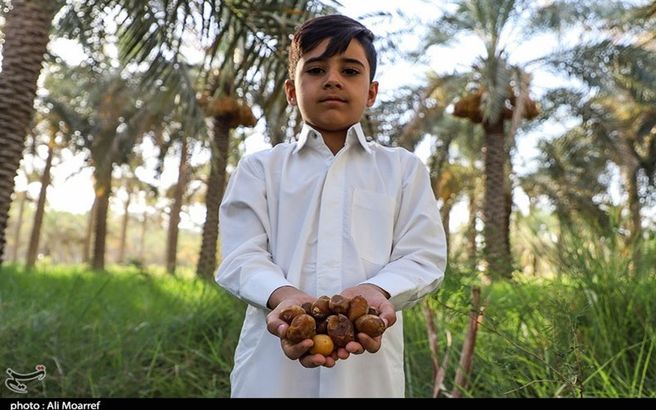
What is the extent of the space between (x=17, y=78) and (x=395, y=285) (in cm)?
420

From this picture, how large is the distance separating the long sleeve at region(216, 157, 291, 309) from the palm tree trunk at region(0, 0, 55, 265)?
145 inches

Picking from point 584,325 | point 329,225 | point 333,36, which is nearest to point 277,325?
point 329,225

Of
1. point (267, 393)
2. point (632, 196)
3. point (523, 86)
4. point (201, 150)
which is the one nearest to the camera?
point (267, 393)

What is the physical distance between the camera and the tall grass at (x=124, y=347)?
2920mm

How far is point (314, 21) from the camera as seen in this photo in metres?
1.33

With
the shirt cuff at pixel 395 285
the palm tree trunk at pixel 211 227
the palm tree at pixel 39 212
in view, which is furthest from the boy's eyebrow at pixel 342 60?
the palm tree at pixel 39 212

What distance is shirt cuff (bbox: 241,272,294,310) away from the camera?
3.62ft

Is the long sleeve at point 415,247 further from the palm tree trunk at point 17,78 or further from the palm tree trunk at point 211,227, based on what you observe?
the palm tree trunk at point 211,227

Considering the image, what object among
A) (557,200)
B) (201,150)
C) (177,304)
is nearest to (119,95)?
(201,150)

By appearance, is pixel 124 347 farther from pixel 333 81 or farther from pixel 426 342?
pixel 333 81

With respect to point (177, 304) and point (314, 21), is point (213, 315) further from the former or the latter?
point (314, 21)

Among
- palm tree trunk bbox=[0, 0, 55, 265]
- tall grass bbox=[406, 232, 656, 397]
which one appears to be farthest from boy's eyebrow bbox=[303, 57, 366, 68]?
palm tree trunk bbox=[0, 0, 55, 265]

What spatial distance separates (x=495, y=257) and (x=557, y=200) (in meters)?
12.1

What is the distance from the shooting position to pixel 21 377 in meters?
2.82
